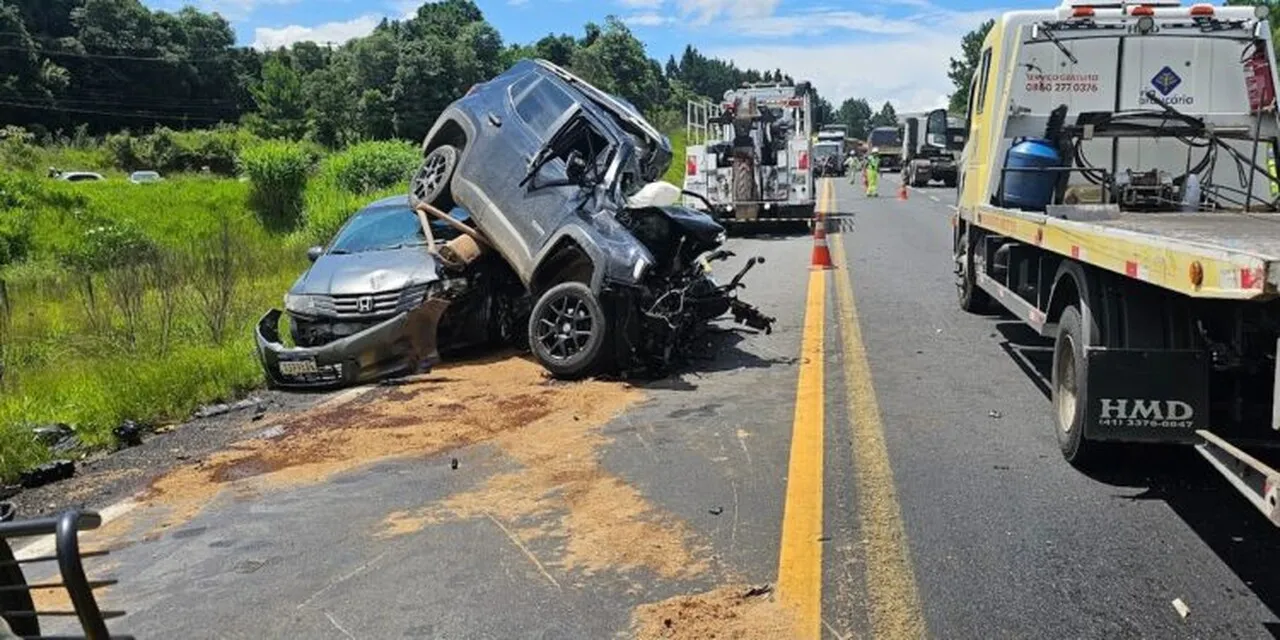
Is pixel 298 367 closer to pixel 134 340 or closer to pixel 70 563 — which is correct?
pixel 134 340

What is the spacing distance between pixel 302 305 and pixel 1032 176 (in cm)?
611

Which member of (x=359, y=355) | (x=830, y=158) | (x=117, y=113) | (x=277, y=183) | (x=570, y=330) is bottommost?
(x=359, y=355)

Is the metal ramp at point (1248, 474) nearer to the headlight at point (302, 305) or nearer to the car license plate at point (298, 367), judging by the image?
the car license plate at point (298, 367)

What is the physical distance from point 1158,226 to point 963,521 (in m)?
2.40

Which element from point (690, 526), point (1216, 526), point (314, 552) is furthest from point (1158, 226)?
point (314, 552)

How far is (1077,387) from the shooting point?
16.4 ft

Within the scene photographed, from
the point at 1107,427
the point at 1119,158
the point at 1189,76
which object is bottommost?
the point at 1107,427

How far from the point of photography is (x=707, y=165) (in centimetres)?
2103

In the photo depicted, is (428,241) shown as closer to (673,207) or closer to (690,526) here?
(673,207)

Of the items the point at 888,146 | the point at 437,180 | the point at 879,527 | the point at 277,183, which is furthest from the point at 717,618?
the point at 888,146

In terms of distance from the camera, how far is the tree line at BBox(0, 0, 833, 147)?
8800 cm

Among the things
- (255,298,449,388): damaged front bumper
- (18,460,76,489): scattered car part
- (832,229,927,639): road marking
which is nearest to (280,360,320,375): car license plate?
(255,298,449,388): damaged front bumper

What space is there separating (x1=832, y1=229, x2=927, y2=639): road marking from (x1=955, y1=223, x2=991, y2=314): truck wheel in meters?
2.56

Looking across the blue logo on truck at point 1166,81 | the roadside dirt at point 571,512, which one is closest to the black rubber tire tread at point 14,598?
the roadside dirt at point 571,512
